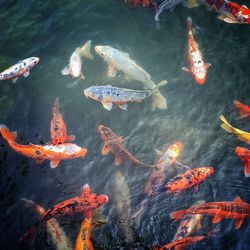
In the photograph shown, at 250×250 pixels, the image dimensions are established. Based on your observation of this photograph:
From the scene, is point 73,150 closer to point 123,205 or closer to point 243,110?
point 123,205

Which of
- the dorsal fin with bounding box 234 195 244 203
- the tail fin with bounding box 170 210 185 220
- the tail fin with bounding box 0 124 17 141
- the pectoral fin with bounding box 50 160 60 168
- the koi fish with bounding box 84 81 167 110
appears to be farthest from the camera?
the koi fish with bounding box 84 81 167 110

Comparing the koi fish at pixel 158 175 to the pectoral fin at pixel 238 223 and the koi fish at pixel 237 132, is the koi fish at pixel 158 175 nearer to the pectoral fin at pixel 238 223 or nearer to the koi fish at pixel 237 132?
the koi fish at pixel 237 132

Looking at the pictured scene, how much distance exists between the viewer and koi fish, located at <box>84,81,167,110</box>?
8.22m

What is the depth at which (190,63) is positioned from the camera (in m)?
8.67

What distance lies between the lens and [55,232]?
7121 millimetres

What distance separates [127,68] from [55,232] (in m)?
4.12

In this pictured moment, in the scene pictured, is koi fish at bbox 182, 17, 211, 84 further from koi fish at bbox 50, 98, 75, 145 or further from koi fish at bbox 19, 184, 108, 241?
koi fish at bbox 19, 184, 108, 241

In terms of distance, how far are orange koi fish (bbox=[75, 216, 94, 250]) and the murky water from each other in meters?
0.14

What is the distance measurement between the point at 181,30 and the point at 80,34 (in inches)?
110

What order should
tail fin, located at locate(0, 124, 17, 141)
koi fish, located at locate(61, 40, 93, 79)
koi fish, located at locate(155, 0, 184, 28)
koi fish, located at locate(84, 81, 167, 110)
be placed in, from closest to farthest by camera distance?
tail fin, located at locate(0, 124, 17, 141) → koi fish, located at locate(84, 81, 167, 110) → koi fish, located at locate(61, 40, 93, 79) → koi fish, located at locate(155, 0, 184, 28)

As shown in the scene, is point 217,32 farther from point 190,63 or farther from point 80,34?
point 80,34

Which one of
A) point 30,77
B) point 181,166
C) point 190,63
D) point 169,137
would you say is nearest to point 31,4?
point 30,77

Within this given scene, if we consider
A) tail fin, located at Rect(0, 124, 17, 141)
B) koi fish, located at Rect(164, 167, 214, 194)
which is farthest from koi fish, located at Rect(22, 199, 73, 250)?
koi fish, located at Rect(164, 167, 214, 194)

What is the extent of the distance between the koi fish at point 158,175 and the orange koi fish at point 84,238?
3.10 feet
